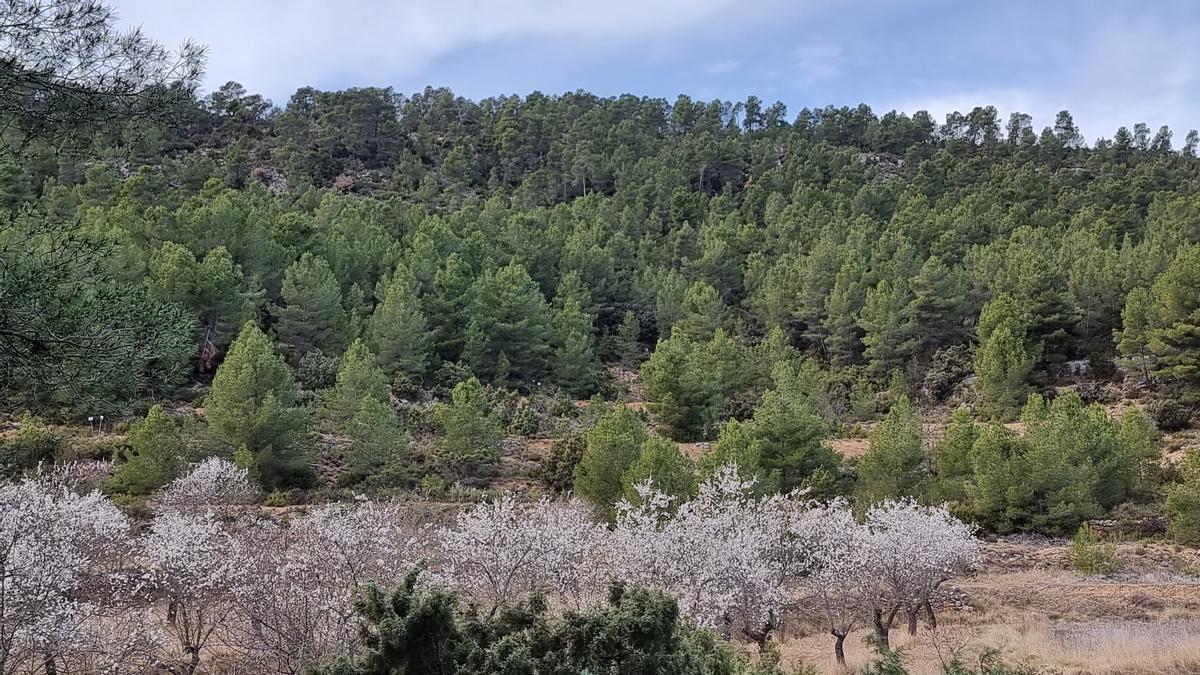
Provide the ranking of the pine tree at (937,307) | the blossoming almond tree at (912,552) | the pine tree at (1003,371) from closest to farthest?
the blossoming almond tree at (912,552), the pine tree at (1003,371), the pine tree at (937,307)

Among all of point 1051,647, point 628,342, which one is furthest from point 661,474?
point 628,342

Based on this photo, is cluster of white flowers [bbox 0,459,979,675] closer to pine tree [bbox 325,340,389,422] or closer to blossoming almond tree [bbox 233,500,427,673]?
blossoming almond tree [bbox 233,500,427,673]

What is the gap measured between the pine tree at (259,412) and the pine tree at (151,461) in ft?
6.14

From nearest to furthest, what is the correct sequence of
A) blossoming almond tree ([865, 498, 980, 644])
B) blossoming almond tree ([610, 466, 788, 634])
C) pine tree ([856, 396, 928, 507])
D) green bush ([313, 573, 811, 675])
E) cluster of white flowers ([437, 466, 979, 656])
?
green bush ([313, 573, 811, 675]), blossoming almond tree ([610, 466, 788, 634]), cluster of white flowers ([437, 466, 979, 656]), blossoming almond tree ([865, 498, 980, 644]), pine tree ([856, 396, 928, 507])

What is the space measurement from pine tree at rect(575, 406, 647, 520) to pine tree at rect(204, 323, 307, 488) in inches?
393

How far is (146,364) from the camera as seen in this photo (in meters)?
8.20

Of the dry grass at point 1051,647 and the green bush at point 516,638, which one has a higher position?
the green bush at point 516,638

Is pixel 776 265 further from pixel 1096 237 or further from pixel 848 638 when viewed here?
pixel 848 638

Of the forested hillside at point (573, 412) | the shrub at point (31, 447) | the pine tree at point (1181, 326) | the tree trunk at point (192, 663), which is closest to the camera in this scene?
the forested hillside at point (573, 412)

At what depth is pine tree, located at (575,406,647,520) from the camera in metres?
23.1

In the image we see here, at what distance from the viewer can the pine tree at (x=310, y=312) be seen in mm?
36812

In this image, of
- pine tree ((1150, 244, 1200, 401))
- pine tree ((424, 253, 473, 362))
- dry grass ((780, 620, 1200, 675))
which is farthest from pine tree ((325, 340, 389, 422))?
pine tree ((1150, 244, 1200, 401))

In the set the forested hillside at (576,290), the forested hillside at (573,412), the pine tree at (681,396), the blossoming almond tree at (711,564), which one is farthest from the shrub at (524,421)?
the blossoming almond tree at (711,564)

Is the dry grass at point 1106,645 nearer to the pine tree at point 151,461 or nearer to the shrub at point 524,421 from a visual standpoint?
the pine tree at point 151,461
